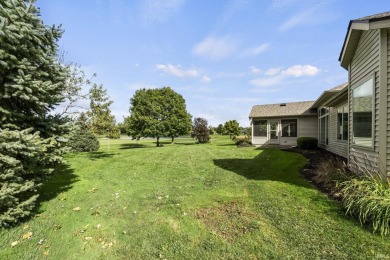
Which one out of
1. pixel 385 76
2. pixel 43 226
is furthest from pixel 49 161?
pixel 385 76

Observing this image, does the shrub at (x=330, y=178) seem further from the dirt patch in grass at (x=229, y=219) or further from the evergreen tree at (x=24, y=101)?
the evergreen tree at (x=24, y=101)

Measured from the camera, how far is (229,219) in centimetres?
457

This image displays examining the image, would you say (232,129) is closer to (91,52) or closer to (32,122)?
(91,52)

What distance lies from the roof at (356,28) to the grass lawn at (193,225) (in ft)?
14.9

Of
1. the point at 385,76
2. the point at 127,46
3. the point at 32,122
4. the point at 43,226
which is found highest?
the point at 127,46

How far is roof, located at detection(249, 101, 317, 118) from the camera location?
20617mm

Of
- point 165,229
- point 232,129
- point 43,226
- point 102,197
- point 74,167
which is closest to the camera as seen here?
point 165,229

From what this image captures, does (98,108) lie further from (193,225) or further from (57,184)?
(193,225)

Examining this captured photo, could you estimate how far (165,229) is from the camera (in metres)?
4.33

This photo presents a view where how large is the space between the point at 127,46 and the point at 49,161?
9.31m

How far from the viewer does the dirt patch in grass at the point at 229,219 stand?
4.07 meters

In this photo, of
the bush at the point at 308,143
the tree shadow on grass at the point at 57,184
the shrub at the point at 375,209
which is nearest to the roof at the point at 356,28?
the shrub at the point at 375,209

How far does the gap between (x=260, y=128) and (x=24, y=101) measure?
69.2ft

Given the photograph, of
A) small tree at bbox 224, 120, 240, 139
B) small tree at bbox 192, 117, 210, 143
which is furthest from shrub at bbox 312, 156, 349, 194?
small tree at bbox 224, 120, 240, 139
